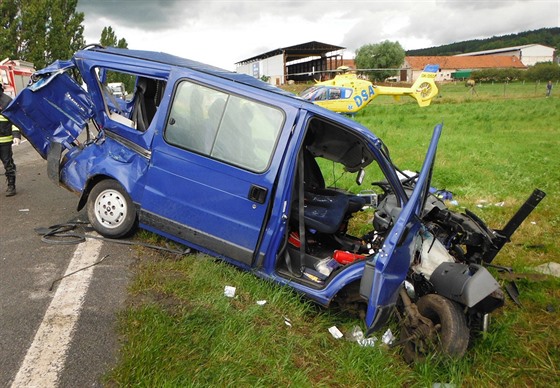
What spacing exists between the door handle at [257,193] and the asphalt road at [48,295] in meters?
1.38

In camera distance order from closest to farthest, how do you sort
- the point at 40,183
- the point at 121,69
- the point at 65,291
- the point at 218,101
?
the point at 65,291
the point at 218,101
the point at 121,69
the point at 40,183

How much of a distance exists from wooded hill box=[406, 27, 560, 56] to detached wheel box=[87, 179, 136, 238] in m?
165

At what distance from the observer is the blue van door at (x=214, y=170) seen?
12.9ft

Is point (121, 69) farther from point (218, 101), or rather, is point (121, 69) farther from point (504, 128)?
point (504, 128)

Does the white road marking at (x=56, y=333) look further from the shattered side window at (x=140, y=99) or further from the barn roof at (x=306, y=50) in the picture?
the barn roof at (x=306, y=50)

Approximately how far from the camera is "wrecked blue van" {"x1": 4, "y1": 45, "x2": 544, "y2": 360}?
3.33 metres

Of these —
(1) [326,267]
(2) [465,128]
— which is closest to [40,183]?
(1) [326,267]

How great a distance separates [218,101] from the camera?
412 cm

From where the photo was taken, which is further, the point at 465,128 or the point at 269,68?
the point at 269,68

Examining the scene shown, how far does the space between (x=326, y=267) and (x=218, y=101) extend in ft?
6.21

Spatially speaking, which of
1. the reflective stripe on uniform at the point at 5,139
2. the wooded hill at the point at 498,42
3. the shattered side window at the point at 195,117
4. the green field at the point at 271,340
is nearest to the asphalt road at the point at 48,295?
the green field at the point at 271,340

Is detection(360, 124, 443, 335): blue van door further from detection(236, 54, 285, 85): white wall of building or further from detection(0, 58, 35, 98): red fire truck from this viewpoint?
detection(236, 54, 285, 85): white wall of building

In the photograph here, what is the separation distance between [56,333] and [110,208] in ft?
5.95

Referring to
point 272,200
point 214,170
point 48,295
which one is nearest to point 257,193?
point 272,200
